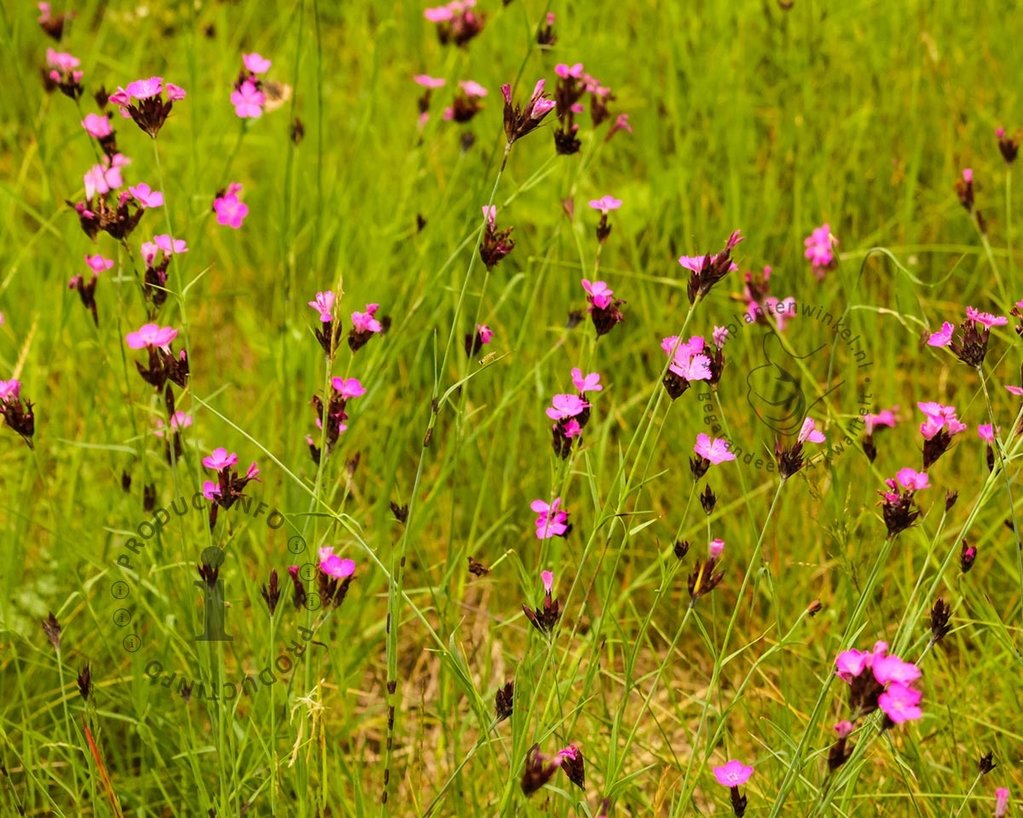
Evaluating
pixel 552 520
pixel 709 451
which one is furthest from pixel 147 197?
pixel 709 451

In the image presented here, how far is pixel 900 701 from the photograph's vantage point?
3.16 feet

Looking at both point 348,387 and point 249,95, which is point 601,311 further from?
point 249,95

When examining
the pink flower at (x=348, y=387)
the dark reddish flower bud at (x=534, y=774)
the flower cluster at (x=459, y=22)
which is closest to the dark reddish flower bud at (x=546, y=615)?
the dark reddish flower bud at (x=534, y=774)

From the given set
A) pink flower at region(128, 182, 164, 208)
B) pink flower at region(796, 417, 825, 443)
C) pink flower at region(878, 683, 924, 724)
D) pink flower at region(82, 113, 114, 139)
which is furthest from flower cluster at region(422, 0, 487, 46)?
pink flower at region(878, 683, 924, 724)

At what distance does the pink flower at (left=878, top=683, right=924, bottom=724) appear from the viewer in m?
0.95

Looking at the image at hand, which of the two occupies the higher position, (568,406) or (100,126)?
(100,126)

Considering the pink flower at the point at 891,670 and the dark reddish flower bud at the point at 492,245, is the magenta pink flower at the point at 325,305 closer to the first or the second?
the dark reddish flower bud at the point at 492,245

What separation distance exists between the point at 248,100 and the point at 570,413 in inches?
34.2

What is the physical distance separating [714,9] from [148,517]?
1.89 meters

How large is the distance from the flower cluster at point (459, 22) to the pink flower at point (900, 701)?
1557 millimetres

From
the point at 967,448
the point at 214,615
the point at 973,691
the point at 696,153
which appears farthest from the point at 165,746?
the point at 696,153

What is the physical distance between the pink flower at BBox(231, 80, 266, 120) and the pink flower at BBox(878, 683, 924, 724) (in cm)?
131

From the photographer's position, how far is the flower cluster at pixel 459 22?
2.16 metres

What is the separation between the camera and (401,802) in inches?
65.0
